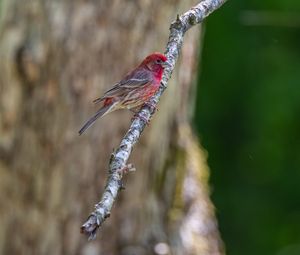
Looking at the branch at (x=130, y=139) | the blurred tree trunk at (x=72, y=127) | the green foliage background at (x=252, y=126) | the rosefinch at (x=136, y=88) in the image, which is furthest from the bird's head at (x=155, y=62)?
the green foliage background at (x=252, y=126)

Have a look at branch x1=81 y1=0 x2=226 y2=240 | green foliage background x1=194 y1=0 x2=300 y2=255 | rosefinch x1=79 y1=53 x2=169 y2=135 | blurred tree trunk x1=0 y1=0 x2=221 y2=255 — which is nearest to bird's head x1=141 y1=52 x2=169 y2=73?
rosefinch x1=79 y1=53 x2=169 y2=135

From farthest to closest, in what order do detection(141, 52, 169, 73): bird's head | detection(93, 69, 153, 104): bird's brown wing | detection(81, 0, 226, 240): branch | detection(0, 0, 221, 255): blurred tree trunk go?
1. detection(0, 0, 221, 255): blurred tree trunk
2. detection(93, 69, 153, 104): bird's brown wing
3. detection(141, 52, 169, 73): bird's head
4. detection(81, 0, 226, 240): branch

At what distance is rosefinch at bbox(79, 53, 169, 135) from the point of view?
654cm

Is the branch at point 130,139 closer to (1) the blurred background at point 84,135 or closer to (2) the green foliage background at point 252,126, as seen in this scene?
(1) the blurred background at point 84,135

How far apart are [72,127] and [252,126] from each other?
4996 mm

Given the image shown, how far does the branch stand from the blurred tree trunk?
293 cm

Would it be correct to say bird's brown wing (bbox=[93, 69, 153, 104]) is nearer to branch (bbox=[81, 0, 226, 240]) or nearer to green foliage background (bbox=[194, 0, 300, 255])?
branch (bbox=[81, 0, 226, 240])

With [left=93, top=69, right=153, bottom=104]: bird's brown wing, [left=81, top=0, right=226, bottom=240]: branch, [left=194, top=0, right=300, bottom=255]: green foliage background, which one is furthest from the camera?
[left=194, top=0, right=300, bottom=255]: green foliage background

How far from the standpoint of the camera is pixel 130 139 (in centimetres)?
512

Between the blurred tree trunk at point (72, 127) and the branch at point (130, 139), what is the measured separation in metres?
2.93

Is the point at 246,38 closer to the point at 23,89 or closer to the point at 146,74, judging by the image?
the point at 23,89

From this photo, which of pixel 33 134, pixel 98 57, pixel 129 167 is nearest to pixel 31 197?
pixel 33 134

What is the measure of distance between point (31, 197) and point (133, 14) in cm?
137

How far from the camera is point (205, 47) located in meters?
13.3
